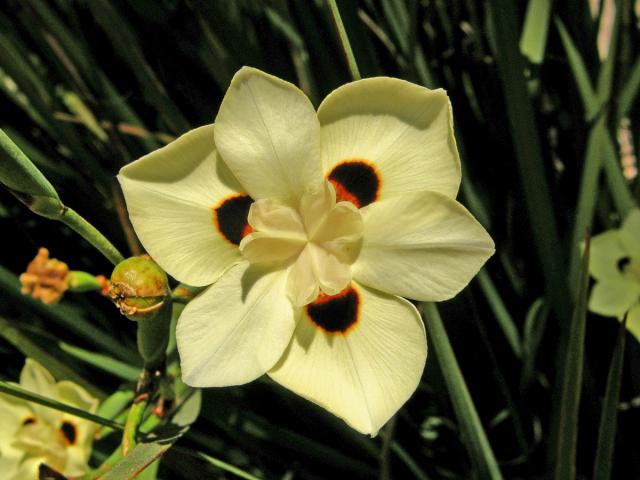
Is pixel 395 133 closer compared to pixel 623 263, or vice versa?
pixel 395 133

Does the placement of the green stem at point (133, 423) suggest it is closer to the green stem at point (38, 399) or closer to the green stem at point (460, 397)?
the green stem at point (38, 399)

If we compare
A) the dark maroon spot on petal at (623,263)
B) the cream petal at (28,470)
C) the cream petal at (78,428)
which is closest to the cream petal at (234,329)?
the cream petal at (78,428)

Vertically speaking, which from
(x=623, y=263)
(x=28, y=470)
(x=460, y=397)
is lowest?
(x=623, y=263)

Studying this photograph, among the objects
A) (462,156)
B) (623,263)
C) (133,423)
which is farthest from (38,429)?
(623,263)

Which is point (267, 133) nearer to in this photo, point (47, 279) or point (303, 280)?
point (303, 280)

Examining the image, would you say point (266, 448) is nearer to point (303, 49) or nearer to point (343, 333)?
point (343, 333)

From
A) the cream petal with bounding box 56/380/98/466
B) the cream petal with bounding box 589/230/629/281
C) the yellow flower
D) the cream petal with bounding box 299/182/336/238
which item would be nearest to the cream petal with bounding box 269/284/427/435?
the yellow flower

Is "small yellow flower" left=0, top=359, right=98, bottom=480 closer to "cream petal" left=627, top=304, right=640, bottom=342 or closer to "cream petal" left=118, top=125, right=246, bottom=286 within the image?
"cream petal" left=118, top=125, right=246, bottom=286

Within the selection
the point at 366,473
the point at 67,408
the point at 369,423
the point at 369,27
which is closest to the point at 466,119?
the point at 369,27
